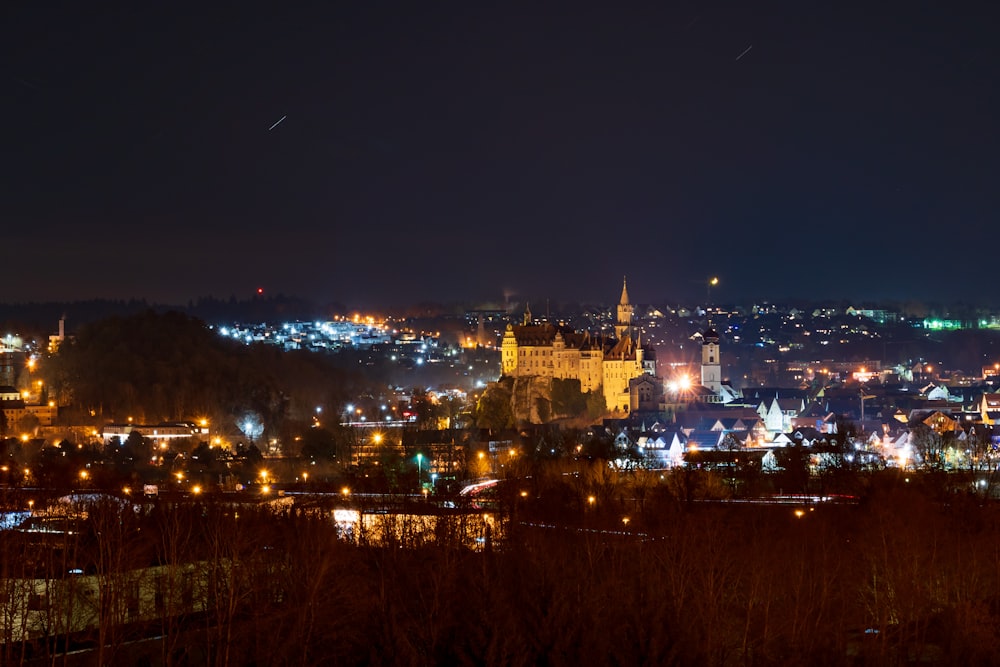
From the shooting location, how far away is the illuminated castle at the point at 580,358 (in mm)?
52156

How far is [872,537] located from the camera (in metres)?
20.1

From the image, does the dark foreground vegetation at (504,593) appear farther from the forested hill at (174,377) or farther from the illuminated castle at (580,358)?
the illuminated castle at (580,358)

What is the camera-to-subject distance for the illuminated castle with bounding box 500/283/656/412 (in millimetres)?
52156

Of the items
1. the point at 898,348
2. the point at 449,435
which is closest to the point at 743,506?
the point at 449,435

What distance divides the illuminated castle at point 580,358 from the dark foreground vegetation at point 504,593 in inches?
1216

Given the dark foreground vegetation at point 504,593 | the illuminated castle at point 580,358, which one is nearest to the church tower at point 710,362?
the illuminated castle at point 580,358

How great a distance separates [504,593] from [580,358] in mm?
40464

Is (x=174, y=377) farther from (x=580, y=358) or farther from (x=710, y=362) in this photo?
(x=710, y=362)

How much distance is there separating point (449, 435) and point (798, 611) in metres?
25.6

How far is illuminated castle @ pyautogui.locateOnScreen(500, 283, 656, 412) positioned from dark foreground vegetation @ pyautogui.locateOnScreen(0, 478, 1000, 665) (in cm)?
3090

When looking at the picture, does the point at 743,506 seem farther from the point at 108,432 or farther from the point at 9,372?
the point at 9,372

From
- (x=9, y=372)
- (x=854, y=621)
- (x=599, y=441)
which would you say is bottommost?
(x=854, y=621)

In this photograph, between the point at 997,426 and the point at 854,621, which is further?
the point at 997,426

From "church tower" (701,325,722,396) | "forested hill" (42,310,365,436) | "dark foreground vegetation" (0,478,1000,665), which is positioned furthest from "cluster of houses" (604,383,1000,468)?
"dark foreground vegetation" (0,478,1000,665)
